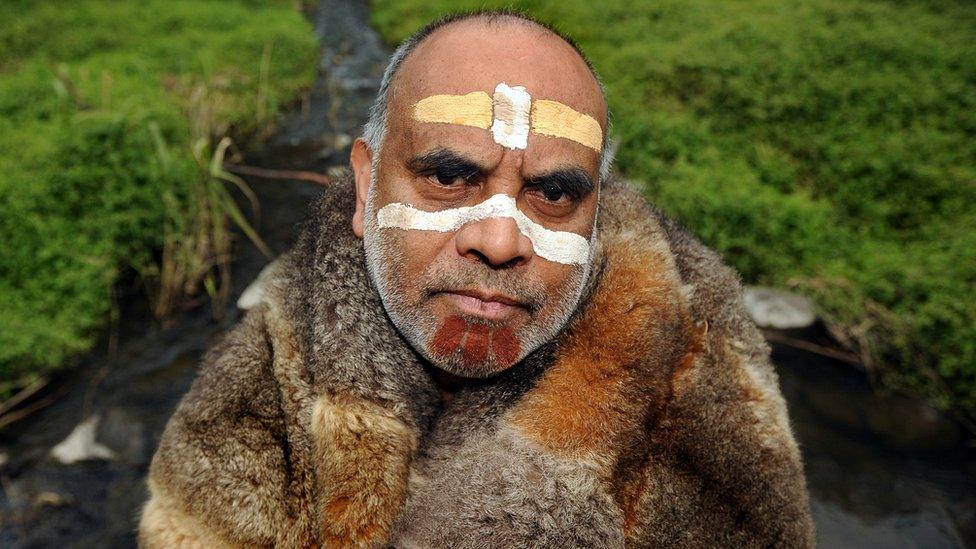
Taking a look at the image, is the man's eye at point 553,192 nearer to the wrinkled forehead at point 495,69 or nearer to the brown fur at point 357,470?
the wrinkled forehead at point 495,69

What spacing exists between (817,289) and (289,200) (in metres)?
6.40

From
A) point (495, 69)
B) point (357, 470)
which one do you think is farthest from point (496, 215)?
point (357, 470)

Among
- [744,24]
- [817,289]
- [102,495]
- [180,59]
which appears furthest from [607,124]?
[180,59]

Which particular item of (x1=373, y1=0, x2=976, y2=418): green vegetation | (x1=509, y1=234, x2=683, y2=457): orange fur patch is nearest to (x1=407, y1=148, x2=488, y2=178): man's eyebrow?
(x1=509, y1=234, x2=683, y2=457): orange fur patch

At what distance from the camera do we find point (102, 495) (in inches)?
196

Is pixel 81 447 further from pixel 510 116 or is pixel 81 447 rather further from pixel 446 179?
pixel 510 116

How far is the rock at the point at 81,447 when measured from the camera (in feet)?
16.8

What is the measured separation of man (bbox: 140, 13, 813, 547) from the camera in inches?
77.6

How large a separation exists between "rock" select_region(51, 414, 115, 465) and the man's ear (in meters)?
4.25

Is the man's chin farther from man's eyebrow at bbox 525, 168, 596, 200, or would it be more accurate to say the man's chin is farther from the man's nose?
man's eyebrow at bbox 525, 168, 596, 200

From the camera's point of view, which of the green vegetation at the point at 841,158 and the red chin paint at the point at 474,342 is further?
the green vegetation at the point at 841,158

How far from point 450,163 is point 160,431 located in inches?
184

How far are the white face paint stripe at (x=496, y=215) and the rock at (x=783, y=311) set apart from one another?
4.40 meters

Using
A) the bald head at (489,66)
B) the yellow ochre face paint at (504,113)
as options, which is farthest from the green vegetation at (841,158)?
the yellow ochre face paint at (504,113)
